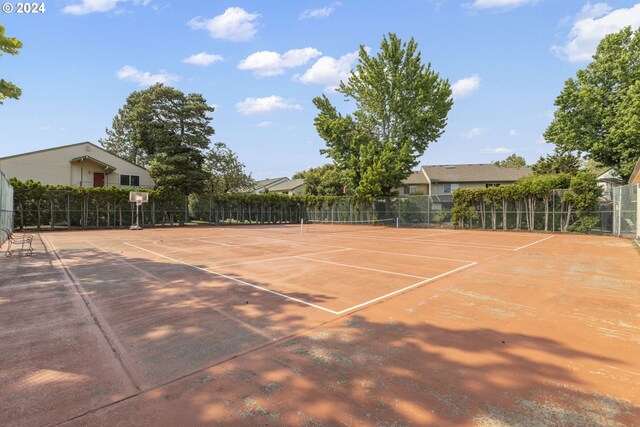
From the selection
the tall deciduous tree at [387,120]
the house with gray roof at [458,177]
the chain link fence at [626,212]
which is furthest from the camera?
the house with gray roof at [458,177]

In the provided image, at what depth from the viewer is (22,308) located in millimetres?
5191

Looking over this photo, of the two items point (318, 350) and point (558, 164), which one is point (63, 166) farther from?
point (558, 164)

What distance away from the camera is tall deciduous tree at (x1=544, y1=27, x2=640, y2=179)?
2569 cm

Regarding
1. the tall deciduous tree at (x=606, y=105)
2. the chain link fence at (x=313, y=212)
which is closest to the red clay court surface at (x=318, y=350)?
the chain link fence at (x=313, y=212)

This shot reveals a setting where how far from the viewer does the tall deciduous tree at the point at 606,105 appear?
84.3ft

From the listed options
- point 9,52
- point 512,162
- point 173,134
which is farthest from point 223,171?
point 512,162

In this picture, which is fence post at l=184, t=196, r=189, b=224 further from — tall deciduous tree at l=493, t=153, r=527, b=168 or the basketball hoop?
tall deciduous tree at l=493, t=153, r=527, b=168

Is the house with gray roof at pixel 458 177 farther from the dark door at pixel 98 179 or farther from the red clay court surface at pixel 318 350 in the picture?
the red clay court surface at pixel 318 350

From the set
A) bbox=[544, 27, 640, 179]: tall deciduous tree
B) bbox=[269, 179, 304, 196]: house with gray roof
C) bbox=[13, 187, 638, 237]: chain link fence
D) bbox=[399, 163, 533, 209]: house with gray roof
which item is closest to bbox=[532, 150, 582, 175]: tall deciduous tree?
bbox=[544, 27, 640, 179]: tall deciduous tree

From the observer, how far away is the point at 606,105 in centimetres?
2750

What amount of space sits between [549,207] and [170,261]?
24.1 meters

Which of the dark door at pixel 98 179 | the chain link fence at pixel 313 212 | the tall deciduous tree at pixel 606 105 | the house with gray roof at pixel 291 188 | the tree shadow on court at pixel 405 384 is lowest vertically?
the tree shadow on court at pixel 405 384

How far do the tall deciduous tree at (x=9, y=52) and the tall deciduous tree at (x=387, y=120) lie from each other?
79.7ft

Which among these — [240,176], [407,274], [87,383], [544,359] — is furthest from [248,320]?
[240,176]
